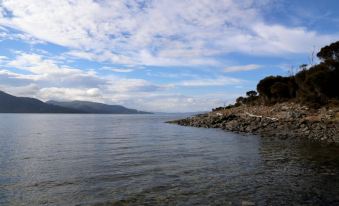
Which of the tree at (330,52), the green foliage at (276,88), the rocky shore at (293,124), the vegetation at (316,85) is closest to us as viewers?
the rocky shore at (293,124)

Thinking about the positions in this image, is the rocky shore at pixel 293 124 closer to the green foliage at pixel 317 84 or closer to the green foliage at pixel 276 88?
the green foliage at pixel 317 84

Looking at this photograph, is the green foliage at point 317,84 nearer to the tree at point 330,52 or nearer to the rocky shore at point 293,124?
the tree at point 330,52

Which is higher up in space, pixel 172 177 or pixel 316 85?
pixel 316 85

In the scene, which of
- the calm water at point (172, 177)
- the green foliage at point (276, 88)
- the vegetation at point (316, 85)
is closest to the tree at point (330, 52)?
the vegetation at point (316, 85)

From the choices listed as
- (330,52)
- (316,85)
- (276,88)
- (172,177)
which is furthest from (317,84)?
(172,177)

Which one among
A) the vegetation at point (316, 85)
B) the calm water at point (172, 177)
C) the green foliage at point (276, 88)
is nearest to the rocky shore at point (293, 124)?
the vegetation at point (316, 85)

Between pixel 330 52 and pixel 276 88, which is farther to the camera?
pixel 276 88

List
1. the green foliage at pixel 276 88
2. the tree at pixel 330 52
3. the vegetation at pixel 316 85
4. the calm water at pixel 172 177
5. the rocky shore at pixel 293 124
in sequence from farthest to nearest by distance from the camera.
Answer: the green foliage at pixel 276 88 → the tree at pixel 330 52 → the vegetation at pixel 316 85 → the rocky shore at pixel 293 124 → the calm water at pixel 172 177

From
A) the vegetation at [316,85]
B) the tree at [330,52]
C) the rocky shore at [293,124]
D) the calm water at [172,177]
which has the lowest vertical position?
the calm water at [172,177]

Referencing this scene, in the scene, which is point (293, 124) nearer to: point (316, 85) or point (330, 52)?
point (316, 85)

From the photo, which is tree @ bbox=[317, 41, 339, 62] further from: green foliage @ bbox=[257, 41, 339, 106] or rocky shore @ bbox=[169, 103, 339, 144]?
rocky shore @ bbox=[169, 103, 339, 144]

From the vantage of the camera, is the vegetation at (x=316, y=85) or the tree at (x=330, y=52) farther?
the tree at (x=330, y=52)

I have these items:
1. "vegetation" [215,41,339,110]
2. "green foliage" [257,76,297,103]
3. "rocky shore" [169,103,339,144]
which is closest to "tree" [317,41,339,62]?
"vegetation" [215,41,339,110]

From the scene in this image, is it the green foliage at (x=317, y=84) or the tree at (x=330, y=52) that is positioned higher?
the tree at (x=330, y=52)
